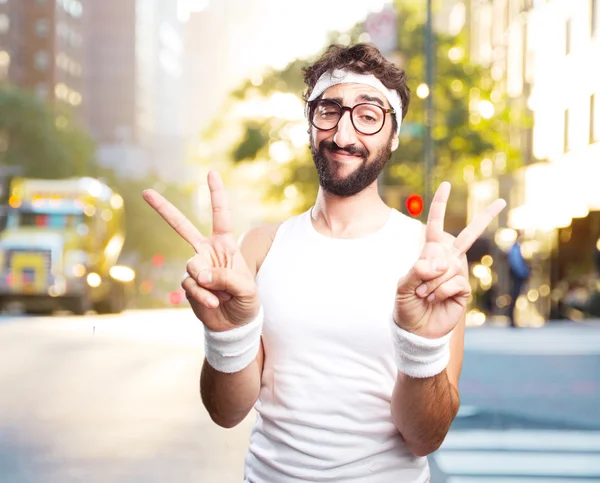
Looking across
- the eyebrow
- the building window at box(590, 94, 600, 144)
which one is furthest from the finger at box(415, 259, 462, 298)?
the building window at box(590, 94, 600, 144)

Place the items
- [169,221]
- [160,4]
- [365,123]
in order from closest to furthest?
1. [169,221]
2. [365,123]
3. [160,4]

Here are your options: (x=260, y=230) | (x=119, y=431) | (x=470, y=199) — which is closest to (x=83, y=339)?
(x=119, y=431)

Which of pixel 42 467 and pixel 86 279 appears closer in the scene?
pixel 42 467

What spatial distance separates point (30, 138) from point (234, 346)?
213 feet

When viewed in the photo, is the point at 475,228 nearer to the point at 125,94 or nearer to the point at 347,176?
the point at 347,176

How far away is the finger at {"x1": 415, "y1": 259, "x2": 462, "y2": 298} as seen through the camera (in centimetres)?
289

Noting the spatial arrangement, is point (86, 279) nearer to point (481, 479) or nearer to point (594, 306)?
point (594, 306)

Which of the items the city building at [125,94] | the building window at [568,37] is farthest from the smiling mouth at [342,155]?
the city building at [125,94]

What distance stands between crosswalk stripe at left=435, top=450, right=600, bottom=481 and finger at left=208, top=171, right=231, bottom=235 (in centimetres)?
596

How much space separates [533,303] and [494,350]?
21.8 meters

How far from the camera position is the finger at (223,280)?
2984 mm

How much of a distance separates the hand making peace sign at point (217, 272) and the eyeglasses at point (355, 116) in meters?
0.40

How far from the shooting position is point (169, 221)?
3.20 m

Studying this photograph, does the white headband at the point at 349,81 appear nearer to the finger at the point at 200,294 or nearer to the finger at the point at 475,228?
the finger at the point at 475,228
